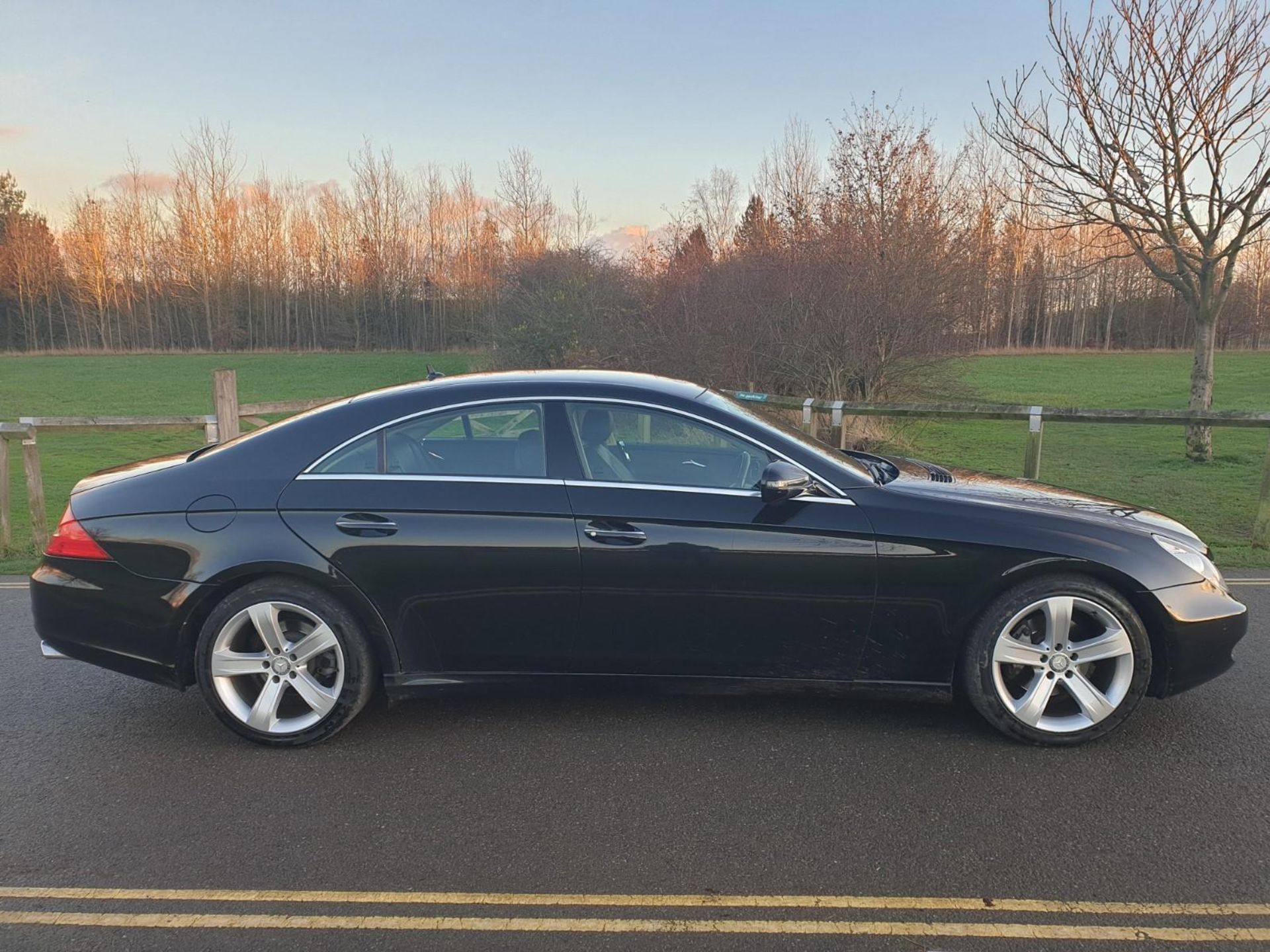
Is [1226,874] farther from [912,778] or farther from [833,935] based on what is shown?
[833,935]

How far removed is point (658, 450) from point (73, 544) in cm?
254

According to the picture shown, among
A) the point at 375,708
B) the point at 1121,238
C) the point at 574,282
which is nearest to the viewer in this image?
the point at 375,708

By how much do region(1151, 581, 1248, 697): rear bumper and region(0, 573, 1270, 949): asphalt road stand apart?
267 millimetres

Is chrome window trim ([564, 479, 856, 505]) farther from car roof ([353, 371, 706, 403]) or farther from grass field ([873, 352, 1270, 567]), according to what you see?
grass field ([873, 352, 1270, 567])

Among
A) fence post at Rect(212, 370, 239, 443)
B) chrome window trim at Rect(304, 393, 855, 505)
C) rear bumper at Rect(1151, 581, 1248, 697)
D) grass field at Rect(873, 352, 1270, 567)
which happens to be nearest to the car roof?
chrome window trim at Rect(304, 393, 855, 505)

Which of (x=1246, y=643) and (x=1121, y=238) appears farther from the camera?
(x=1121, y=238)

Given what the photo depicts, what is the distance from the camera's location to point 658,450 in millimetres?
3730

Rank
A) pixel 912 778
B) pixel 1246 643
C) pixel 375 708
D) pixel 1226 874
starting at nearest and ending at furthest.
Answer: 1. pixel 1226 874
2. pixel 912 778
3. pixel 375 708
4. pixel 1246 643

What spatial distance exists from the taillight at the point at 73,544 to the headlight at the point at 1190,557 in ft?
14.6

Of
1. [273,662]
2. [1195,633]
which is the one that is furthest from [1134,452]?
[273,662]

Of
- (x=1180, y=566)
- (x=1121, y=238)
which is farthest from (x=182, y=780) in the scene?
(x=1121, y=238)

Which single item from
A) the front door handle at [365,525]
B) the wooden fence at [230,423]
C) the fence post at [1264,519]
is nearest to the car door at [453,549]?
the front door handle at [365,525]

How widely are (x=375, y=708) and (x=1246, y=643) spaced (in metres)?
→ 4.62

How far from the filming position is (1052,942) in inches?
91.7
